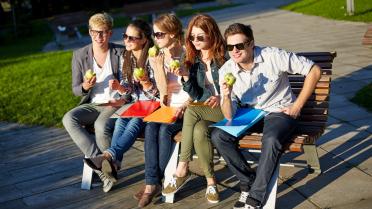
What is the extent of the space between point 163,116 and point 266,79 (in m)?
0.94

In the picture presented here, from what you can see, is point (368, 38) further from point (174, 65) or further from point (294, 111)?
point (174, 65)

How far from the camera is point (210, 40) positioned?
463cm

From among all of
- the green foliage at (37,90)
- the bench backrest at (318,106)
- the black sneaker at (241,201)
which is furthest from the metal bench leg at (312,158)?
the green foliage at (37,90)

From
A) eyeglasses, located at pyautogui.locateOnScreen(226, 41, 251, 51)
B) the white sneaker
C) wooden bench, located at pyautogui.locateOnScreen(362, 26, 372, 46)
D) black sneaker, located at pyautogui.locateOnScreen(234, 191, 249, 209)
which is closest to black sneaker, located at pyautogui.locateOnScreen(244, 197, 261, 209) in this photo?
black sneaker, located at pyautogui.locateOnScreen(234, 191, 249, 209)

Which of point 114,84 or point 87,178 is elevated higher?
point 114,84

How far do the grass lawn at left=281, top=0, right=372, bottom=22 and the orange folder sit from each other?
10067 millimetres

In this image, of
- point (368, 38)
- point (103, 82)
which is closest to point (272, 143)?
point (103, 82)

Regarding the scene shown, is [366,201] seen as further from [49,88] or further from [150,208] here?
[49,88]

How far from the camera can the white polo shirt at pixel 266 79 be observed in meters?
4.32

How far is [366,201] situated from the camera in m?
4.09


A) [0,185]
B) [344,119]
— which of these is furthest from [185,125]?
[344,119]

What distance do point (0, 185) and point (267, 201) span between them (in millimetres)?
2734

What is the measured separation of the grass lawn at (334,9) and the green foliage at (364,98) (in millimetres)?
7010

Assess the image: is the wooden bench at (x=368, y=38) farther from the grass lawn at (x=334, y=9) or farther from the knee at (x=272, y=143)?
the knee at (x=272, y=143)
